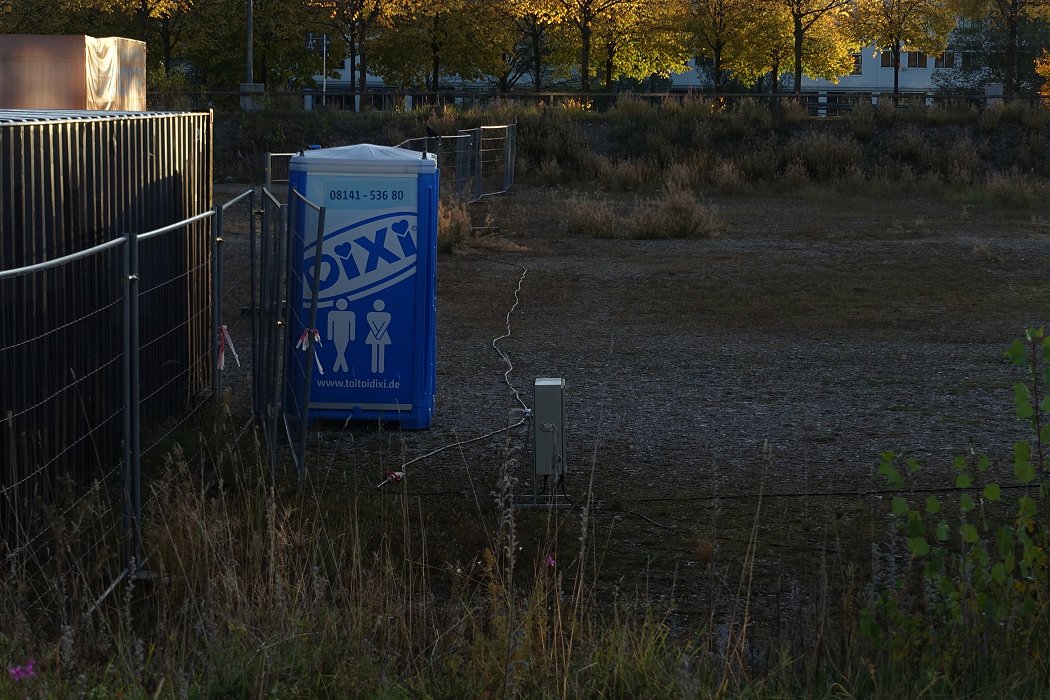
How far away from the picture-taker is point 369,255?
26.3ft

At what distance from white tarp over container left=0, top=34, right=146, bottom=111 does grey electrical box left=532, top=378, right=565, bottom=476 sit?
11237 mm

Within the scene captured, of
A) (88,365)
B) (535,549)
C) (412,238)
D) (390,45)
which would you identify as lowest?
(535,549)

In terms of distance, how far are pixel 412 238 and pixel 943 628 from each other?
4326 mm

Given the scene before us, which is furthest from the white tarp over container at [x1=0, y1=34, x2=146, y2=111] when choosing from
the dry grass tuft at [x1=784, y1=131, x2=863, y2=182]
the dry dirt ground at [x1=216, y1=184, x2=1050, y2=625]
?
the dry grass tuft at [x1=784, y1=131, x2=863, y2=182]

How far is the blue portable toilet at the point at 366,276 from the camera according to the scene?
7.96 m

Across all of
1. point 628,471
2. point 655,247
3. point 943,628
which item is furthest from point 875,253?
point 943,628

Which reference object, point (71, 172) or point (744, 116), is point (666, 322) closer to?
point (71, 172)

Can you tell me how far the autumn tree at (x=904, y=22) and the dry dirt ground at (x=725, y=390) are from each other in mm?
41461

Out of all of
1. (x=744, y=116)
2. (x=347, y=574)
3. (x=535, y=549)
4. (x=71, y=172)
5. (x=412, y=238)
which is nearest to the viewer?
(x=347, y=574)

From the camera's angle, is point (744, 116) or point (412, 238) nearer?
point (412, 238)

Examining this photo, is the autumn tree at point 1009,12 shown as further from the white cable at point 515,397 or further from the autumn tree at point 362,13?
the white cable at point 515,397

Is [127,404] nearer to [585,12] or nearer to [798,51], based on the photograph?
[585,12]

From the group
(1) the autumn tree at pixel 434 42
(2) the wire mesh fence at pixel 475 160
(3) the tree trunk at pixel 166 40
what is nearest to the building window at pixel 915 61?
(1) the autumn tree at pixel 434 42

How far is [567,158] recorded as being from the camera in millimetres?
33125
